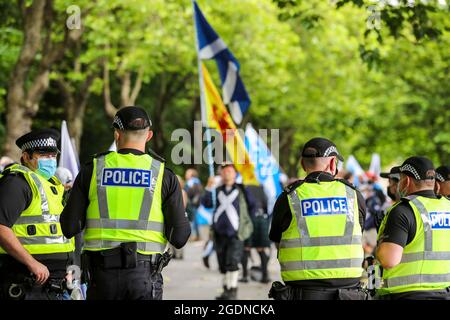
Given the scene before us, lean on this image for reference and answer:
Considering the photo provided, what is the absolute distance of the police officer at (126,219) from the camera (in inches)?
222

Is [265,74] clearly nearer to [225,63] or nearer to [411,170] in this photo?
[225,63]

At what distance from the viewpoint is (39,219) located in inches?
252

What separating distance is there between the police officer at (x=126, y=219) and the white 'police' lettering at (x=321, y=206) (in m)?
0.80

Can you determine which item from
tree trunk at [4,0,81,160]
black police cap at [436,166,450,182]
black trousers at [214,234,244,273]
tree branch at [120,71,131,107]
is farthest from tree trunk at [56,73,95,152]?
black police cap at [436,166,450,182]

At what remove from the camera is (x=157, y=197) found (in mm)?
5746

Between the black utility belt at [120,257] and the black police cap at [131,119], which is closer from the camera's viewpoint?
the black utility belt at [120,257]

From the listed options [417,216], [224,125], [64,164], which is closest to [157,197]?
[417,216]

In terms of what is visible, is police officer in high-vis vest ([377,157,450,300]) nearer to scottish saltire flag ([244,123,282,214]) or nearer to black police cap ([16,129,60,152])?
black police cap ([16,129,60,152])

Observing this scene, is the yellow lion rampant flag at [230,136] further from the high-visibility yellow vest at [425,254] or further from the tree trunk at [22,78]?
the high-visibility yellow vest at [425,254]

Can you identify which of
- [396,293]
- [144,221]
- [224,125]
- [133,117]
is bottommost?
[396,293]

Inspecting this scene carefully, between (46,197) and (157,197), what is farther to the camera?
(46,197)

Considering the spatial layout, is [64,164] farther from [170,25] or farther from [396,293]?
[170,25]

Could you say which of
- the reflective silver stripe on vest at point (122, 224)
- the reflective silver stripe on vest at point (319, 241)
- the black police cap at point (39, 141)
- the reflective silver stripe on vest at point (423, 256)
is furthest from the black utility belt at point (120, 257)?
the reflective silver stripe on vest at point (423, 256)

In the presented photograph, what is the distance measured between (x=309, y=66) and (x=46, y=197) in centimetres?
3445
